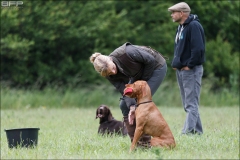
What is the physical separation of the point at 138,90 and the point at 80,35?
1656 centimetres

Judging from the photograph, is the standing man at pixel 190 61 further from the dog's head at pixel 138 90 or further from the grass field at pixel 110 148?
the dog's head at pixel 138 90

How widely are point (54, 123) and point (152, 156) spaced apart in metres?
6.62

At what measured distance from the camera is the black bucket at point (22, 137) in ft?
25.3

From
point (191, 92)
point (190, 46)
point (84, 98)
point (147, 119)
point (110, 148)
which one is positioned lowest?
point (110, 148)

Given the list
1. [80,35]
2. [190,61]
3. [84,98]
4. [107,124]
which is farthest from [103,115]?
[80,35]

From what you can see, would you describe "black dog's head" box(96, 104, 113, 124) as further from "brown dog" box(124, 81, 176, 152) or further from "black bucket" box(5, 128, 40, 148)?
"brown dog" box(124, 81, 176, 152)

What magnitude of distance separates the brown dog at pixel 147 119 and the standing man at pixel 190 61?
8.02ft

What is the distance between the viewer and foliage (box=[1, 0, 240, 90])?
888 inches

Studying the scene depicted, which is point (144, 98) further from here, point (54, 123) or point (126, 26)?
point (126, 26)

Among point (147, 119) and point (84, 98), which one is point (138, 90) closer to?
point (147, 119)

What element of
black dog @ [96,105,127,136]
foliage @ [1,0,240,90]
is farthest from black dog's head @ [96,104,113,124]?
foliage @ [1,0,240,90]

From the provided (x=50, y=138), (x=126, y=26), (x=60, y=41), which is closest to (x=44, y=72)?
(x=60, y=41)

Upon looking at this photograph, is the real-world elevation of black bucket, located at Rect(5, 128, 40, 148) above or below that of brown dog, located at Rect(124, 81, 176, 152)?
below

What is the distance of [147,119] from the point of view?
7.11 metres
